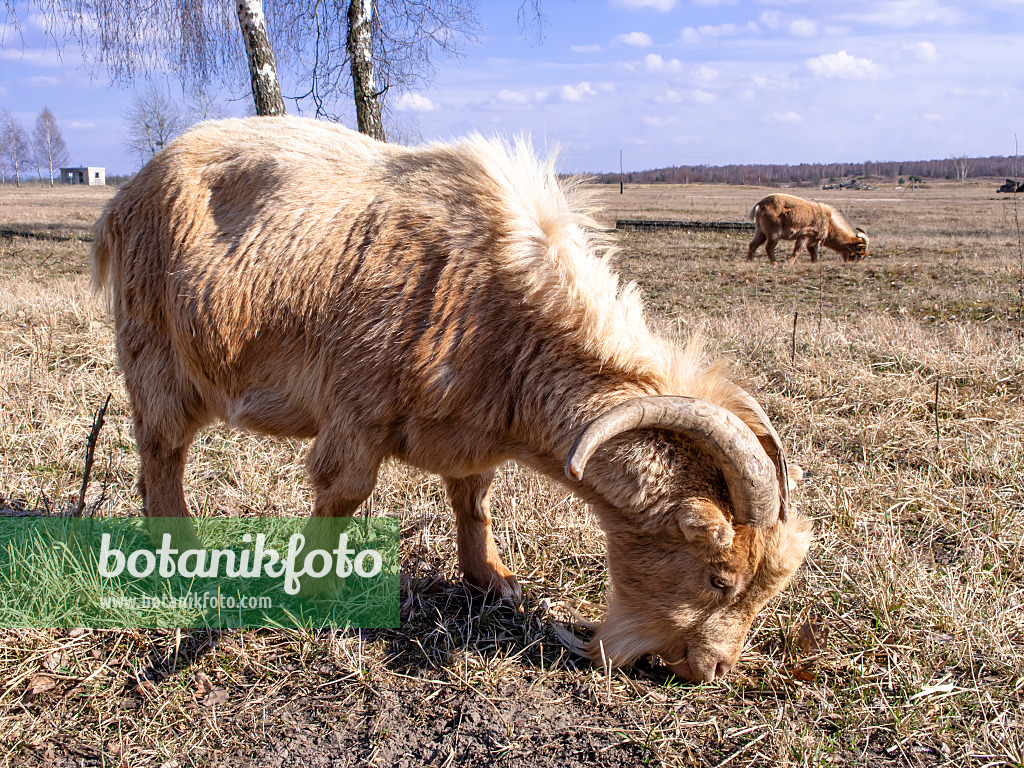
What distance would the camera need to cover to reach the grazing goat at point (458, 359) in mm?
2771

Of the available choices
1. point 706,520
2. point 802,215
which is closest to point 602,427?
point 706,520

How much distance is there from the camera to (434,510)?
14.5ft

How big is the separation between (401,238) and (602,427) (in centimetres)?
136

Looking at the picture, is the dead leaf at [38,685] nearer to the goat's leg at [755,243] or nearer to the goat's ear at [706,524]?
the goat's ear at [706,524]

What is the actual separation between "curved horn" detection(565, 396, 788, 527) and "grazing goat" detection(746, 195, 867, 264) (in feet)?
51.8

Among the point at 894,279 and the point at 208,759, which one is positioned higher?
the point at 894,279

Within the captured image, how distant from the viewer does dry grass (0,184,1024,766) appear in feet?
9.09

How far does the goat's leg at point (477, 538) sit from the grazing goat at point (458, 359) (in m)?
0.01

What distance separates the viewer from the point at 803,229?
728 inches

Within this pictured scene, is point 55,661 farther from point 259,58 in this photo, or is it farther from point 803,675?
point 259,58

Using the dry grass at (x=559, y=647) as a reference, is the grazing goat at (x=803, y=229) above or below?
above

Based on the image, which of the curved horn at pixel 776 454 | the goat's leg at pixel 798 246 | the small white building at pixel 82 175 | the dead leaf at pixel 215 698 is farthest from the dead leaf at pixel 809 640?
the small white building at pixel 82 175

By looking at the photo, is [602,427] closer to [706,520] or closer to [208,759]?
[706,520]

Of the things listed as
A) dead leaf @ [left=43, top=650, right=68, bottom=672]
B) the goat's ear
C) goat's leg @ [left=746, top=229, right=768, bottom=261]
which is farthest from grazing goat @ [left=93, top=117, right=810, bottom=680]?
goat's leg @ [left=746, top=229, right=768, bottom=261]
